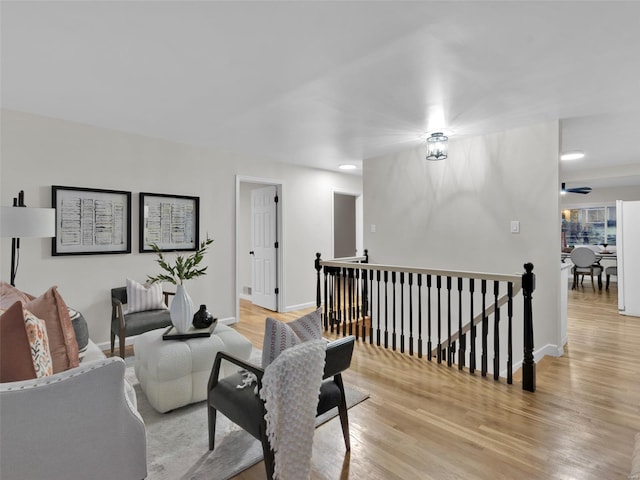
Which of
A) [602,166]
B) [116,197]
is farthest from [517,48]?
[602,166]

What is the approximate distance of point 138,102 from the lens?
290cm

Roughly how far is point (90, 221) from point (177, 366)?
6.83ft

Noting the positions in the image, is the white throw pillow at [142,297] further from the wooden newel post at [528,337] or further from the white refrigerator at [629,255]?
the white refrigerator at [629,255]

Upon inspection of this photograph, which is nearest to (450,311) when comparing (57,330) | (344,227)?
(57,330)

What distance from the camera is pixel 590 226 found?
8.30 m

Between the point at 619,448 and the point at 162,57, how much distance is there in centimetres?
351

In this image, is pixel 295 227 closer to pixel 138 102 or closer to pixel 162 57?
pixel 138 102

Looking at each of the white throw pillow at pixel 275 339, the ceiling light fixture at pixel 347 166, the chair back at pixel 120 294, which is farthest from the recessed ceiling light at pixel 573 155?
the chair back at pixel 120 294

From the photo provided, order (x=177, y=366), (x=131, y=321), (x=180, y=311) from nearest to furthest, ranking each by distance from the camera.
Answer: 1. (x=177, y=366)
2. (x=180, y=311)
3. (x=131, y=321)

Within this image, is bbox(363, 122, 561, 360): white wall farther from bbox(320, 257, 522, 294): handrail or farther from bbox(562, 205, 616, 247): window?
bbox(562, 205, 616, 247): window

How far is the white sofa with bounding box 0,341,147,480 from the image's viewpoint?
1138 millimetres

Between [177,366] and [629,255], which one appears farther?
[629,255]

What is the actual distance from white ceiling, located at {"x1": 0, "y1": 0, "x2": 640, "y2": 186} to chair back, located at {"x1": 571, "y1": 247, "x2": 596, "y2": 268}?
4088 mm

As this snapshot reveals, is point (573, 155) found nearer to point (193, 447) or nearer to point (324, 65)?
point (324, 65)
